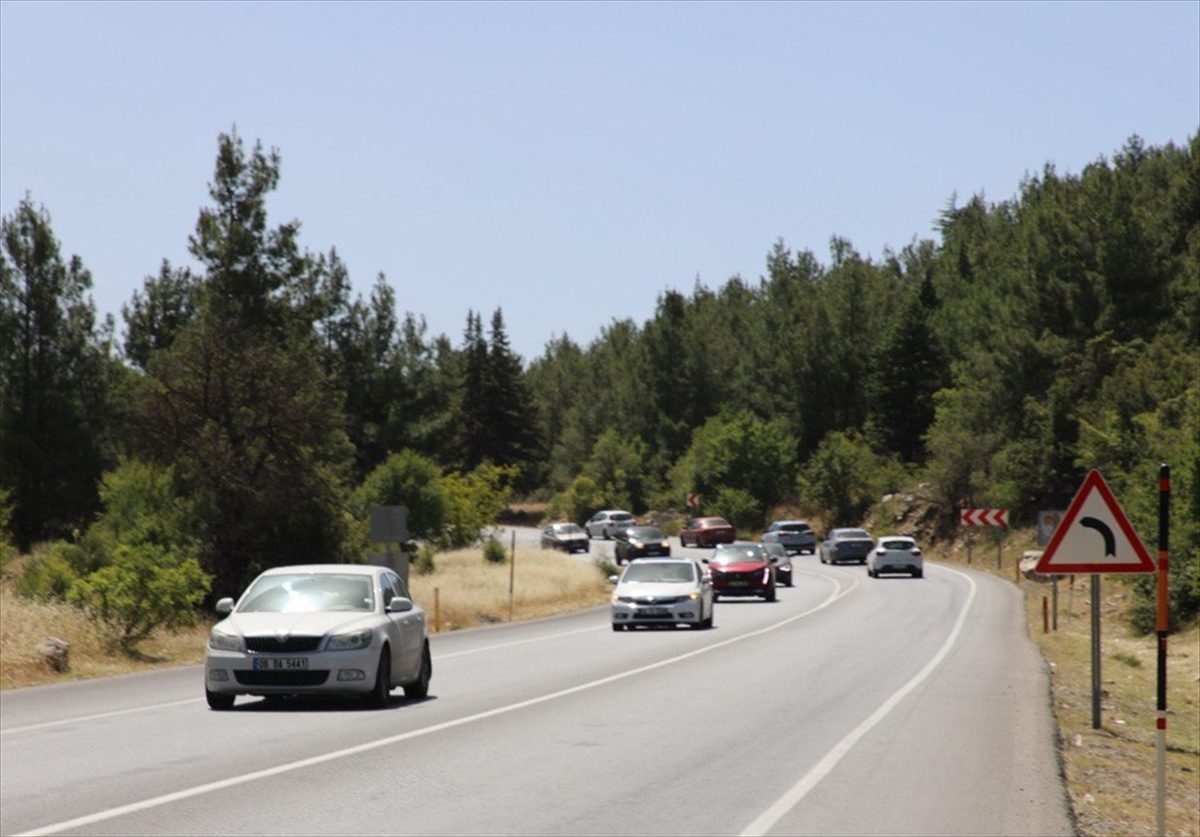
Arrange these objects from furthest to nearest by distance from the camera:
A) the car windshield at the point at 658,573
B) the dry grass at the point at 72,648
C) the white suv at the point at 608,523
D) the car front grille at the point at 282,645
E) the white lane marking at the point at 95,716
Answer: the white suv at the point at 608,523 < the car windshield at the point at 658,573 < the dry grass at the point at 72,648 < the car front grille at the point at 282,645 < the white lane marking at the point at 95,716

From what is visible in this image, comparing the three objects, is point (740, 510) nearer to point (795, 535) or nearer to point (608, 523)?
point (608, 523)

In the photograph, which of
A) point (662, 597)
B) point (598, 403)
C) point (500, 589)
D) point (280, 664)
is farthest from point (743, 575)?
point (598, 403)

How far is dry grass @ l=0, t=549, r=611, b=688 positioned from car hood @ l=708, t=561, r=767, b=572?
427 cm

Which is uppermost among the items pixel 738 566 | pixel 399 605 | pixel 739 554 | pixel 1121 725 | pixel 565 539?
pixel 399 605

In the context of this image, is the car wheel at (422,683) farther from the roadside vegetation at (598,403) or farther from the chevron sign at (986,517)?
the chevron sign at (986,517)

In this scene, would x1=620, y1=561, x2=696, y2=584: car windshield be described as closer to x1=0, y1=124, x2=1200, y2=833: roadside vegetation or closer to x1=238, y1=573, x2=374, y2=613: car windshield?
x1=0, y1=124, x2=1200, y2=833: roadside vegetation

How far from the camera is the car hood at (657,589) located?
121 feet

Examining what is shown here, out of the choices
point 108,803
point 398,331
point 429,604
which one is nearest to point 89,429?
point 429,604

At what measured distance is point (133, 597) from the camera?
29.1 metres

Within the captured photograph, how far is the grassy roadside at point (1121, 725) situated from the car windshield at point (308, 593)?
7564mm

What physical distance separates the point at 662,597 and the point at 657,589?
38 cm

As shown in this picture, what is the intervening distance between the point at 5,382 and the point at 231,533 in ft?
102

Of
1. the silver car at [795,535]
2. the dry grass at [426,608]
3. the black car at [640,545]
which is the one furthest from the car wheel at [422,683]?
the silver car at [795,535]

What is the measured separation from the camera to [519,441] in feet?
495
